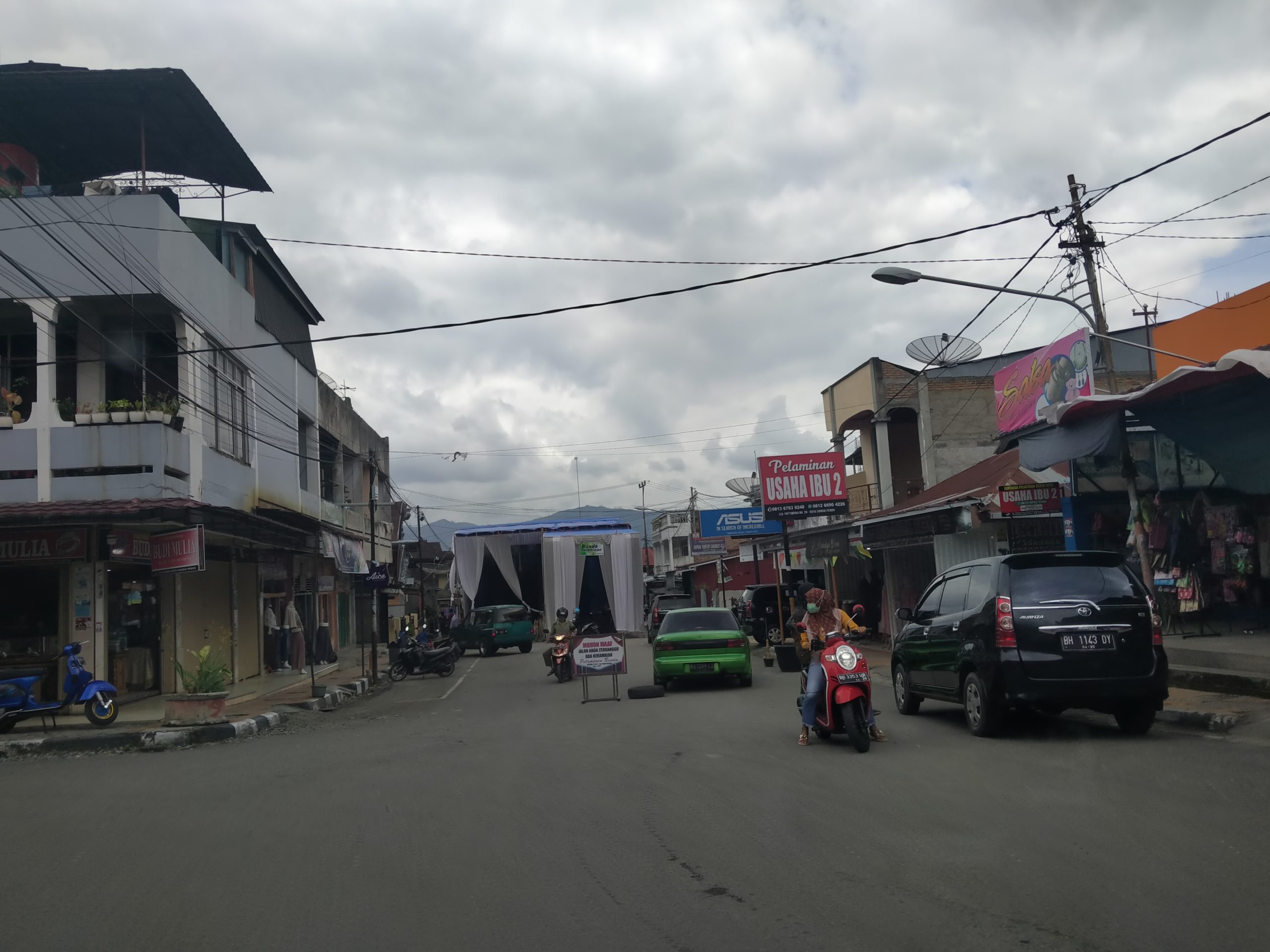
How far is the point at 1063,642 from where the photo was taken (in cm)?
968

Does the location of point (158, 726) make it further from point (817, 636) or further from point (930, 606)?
point (930, 606)

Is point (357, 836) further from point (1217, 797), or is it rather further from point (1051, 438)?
point (1051, 438)

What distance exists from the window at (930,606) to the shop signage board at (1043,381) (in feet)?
19.5

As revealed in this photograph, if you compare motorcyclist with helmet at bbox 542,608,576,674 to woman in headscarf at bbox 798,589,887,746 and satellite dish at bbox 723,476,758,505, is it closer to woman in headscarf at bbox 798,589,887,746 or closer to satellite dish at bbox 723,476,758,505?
woman in headscarf at bbox 798,589,887,746

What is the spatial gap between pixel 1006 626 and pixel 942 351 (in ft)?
68.1

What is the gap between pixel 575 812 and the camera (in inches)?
300

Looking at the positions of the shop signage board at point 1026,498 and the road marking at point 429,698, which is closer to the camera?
the shop signage board at point 1026,498

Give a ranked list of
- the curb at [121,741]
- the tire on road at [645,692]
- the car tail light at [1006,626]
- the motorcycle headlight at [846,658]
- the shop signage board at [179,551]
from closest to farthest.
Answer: the car tail light at [1006,626], the motorcycle headlight at [846,658], the curb at [121,741], the tire on road at [645,692], the shop signage board at [179,551]

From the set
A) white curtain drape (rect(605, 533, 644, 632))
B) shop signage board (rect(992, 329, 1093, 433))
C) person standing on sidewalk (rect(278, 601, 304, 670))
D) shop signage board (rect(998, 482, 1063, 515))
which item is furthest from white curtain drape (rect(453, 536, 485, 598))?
shop signage board (rect(998, 482, 1063, 515))

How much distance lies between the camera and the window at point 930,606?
39.1ft

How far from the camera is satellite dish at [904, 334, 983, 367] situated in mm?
29703

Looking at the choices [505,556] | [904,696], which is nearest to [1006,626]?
[904,696]

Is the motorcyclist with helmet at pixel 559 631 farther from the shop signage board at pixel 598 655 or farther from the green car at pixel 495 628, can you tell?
the green car at pixel 495 628

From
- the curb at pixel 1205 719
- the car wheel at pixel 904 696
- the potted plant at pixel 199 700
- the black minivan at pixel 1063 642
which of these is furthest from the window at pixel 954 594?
the potted plant at pixel 199 700
